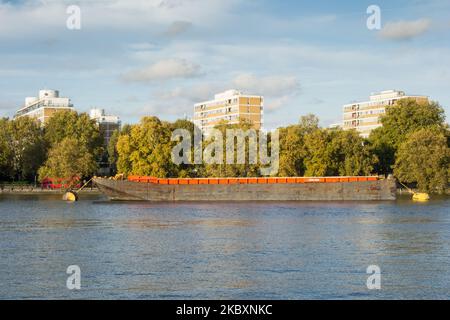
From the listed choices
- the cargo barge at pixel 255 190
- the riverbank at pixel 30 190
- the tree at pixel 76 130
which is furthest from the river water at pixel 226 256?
the tree at pixel 76 130

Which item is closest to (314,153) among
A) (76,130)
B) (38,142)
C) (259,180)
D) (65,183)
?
(259,180)

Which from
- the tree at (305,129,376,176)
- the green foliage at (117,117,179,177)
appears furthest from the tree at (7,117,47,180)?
the tree at (305,129,376,176)

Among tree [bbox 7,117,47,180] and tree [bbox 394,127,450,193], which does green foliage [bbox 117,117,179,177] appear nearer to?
tree [bbox 7,117,47,180]

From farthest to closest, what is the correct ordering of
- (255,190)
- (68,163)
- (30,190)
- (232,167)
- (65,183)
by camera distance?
1. (30,190)
2. (65,183)
3. (68,163)
4. (232,167)
5. (255,190)

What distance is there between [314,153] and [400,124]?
95.6 ft

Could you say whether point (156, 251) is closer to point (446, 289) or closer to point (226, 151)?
point (446, 289)

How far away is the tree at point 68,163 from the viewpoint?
15261cm

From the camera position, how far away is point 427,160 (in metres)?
134

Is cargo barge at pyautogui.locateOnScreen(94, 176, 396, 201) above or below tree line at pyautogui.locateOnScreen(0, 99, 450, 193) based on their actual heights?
below

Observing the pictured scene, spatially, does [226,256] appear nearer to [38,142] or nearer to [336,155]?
Result: [336,155]

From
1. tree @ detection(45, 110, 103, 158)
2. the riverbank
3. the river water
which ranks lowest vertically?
the river water

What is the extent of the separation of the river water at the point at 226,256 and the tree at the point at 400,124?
73.5 metres

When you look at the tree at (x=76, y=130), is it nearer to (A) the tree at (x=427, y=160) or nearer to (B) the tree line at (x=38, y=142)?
(B) the tree line at (x=38, y=142)

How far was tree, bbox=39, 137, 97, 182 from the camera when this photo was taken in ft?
501
